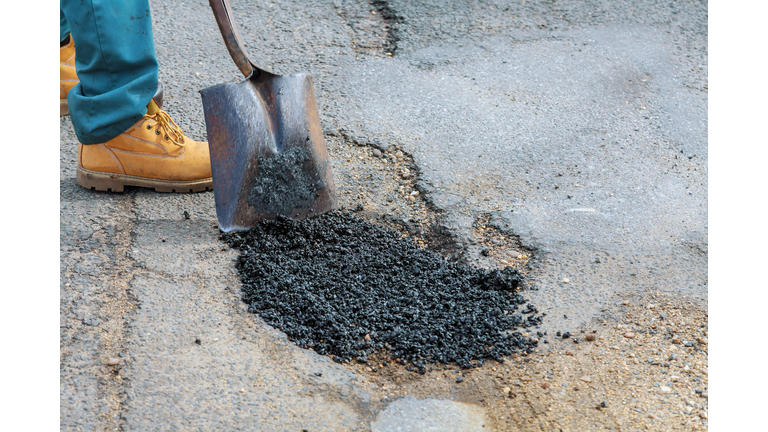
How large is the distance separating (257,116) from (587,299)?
1.40m

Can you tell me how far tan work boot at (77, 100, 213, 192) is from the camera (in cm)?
282

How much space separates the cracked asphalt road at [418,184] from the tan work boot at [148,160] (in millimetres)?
67

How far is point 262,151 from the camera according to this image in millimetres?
2572

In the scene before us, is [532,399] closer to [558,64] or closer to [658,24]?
[558,64]

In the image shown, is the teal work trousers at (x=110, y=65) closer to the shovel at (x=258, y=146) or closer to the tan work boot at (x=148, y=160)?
the tan work boot at (x=148, y=160)

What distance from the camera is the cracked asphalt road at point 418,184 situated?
193 cm

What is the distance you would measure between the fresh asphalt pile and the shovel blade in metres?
0.09

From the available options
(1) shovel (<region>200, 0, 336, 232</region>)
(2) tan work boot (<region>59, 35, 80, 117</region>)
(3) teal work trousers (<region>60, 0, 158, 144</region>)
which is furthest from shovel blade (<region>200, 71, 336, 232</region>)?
(2) tan work boot (<region>59, 35, 80, 117</region>)

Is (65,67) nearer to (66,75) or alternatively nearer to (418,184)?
(66,75)

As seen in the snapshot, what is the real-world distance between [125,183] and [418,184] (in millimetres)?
1268

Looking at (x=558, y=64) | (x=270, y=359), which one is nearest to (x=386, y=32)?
(x=558, y=64)

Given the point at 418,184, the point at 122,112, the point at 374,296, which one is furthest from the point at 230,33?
the point at 374,296

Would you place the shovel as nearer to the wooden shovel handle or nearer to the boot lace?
the wooden shovel handle

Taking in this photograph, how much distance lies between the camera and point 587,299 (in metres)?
2.35
